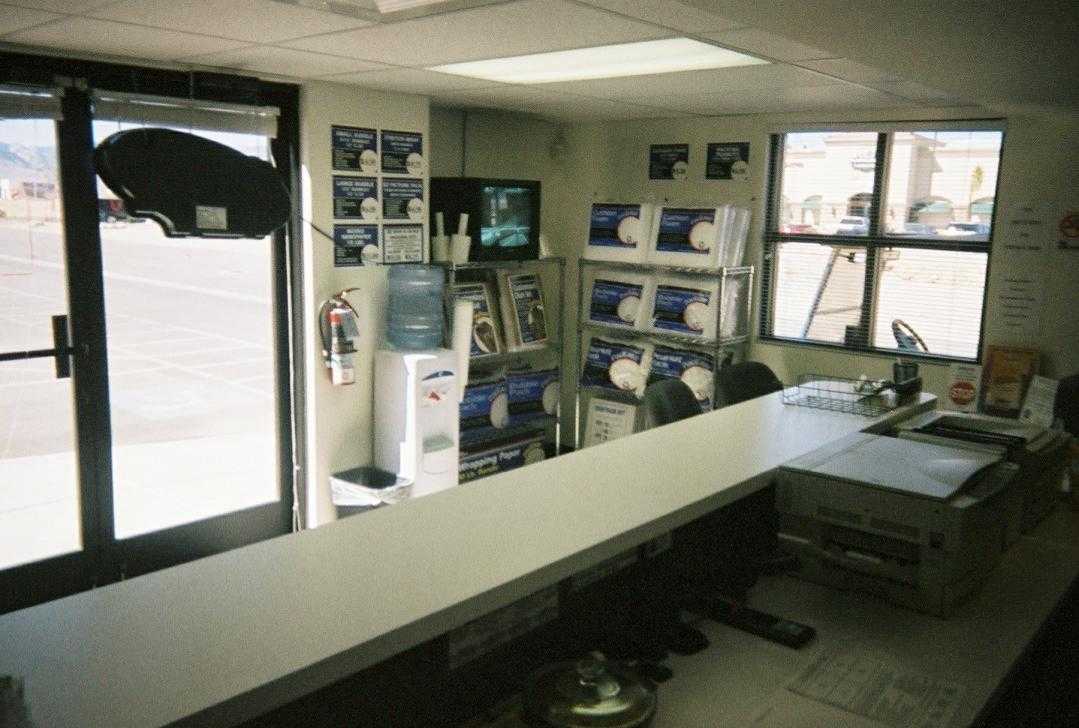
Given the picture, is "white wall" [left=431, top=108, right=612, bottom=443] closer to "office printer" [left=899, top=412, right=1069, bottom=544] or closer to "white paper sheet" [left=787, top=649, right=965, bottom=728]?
"office printer" [left=899, top=412, right=1069, bottom=544]

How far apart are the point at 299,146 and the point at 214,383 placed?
4055mm

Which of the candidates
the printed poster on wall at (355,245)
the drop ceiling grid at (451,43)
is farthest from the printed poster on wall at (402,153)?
the printed poster on wall at (355,245)

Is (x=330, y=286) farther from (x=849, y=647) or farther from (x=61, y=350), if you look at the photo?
(x=849, y=647)

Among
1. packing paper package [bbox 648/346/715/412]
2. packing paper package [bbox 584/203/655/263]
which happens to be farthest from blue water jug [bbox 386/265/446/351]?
packing paper package [bbox 648/346/715/412]

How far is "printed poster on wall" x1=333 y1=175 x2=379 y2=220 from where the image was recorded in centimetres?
440

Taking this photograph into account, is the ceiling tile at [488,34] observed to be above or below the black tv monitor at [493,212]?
above

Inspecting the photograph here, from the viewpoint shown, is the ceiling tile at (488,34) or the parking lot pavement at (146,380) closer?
the ceiling tile at (488,34)

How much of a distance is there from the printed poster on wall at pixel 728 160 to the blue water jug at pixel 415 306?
1.75 meters

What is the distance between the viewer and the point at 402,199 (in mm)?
4703

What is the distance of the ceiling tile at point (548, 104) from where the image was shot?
4.43 metres

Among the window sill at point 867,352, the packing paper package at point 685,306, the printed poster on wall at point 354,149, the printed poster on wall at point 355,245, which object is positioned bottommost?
the window sill at point 867,352

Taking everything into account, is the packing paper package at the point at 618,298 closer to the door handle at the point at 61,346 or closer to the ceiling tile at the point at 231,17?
the ceiling tile at the point at 231,17

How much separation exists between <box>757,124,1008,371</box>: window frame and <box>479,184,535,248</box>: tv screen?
1.40 m

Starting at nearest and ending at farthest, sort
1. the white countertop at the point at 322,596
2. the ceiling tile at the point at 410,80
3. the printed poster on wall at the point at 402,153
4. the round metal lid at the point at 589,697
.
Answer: the white countertop at the point at 322,596 < the round metal lid at the point at 589,697 < the ceiling tile at the point at 410,80 < the printed poster on wall at the point at 402,153
